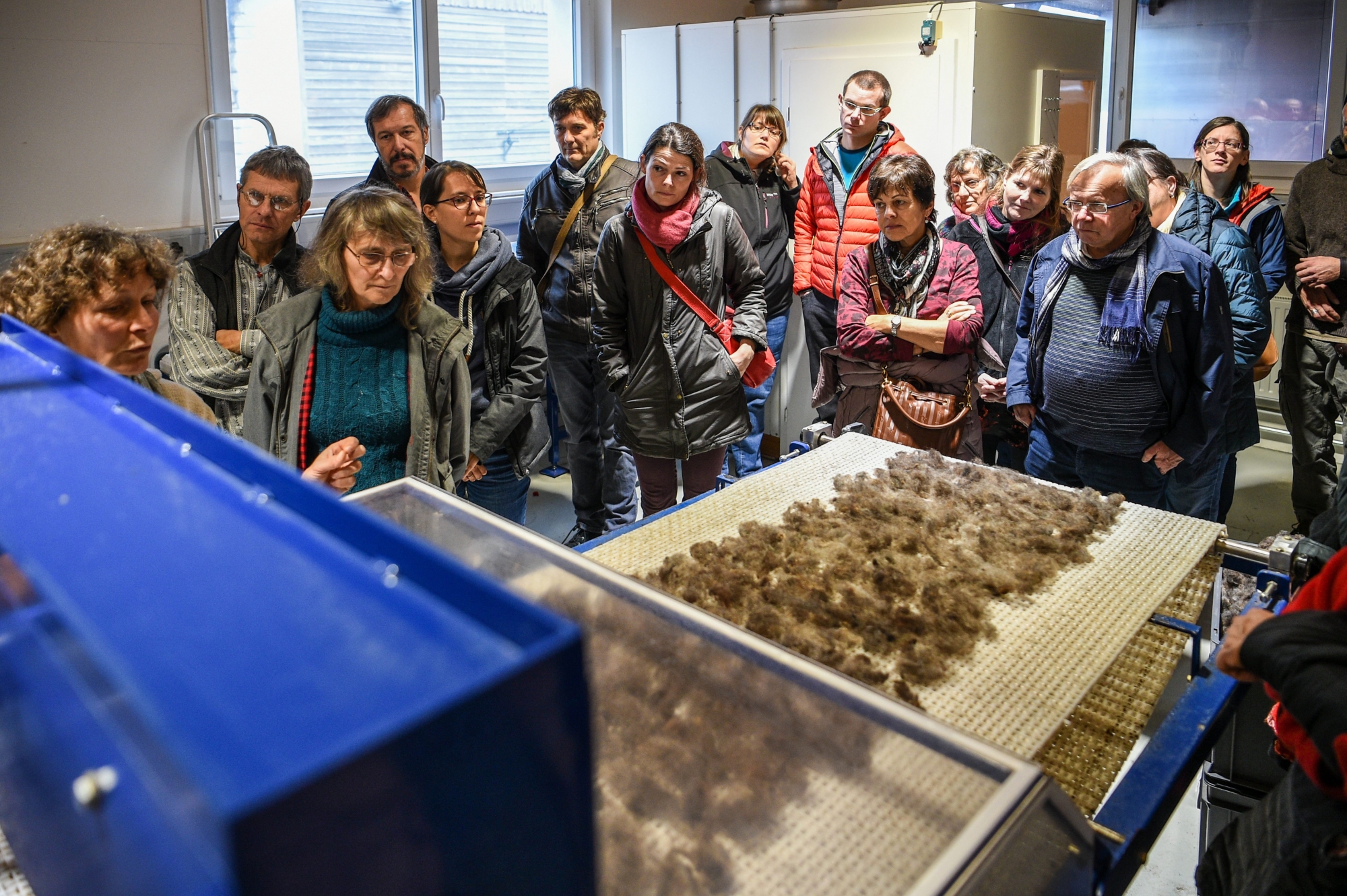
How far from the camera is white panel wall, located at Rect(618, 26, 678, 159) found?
4.98 m

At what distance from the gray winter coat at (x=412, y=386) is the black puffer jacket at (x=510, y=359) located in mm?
389

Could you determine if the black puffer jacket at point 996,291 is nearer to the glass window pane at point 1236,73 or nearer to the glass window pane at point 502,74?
the glass window pane at point 502,74

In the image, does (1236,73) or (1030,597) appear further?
(1236,73)

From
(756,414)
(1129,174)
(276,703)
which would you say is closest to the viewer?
(276,703)

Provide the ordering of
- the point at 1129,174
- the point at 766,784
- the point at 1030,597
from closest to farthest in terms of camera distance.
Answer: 1. the point at 766,784
2. the point at 1030,597
3. the point at 1129,174

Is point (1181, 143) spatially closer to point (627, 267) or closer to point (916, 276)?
point (916, 276)

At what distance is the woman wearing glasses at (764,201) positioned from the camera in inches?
166

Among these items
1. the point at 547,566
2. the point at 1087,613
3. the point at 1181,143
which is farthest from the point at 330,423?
the point at 1181,143

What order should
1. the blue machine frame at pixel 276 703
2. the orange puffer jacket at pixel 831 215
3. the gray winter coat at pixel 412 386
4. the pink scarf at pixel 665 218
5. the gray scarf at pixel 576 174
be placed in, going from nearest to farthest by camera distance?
the blue machine frame at pixel 276 703 < the gray winter coat at pixel 412 386 < the pink scarf at pixel 665 218 < the gray scarf at pixel 576 174 < the orange puffer jacket at pixel 831 215

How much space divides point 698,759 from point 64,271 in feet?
3.86

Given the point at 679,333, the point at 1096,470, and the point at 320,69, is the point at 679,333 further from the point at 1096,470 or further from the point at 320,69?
the point at 320,69

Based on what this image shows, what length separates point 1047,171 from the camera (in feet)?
10.2

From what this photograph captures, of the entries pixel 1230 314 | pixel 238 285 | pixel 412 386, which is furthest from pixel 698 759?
pixel 1230 314

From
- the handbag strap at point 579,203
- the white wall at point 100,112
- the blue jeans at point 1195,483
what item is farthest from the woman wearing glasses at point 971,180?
the white wall at point 100,112
